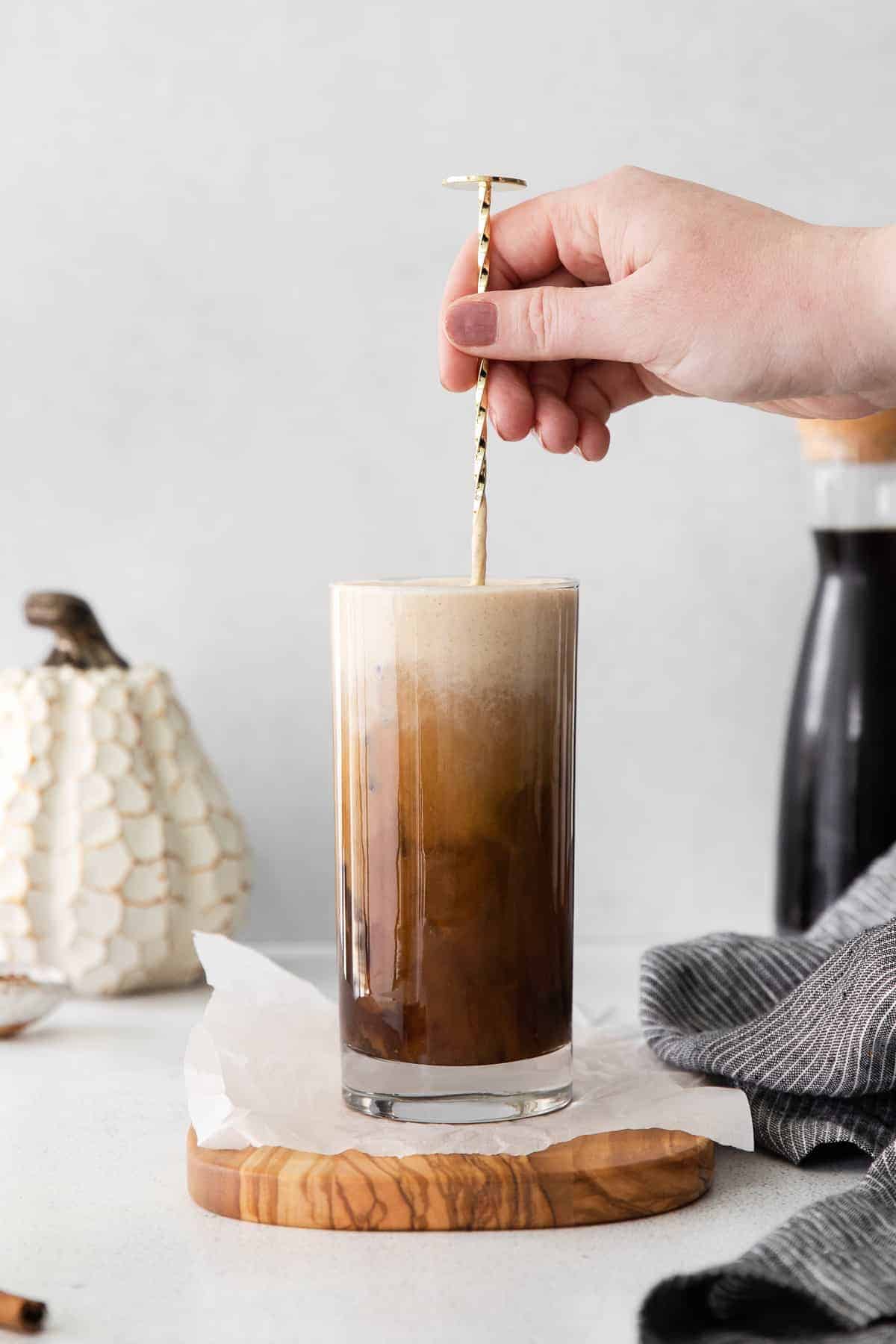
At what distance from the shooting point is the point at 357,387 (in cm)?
130

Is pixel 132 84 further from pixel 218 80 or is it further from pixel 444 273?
pixel 444 273

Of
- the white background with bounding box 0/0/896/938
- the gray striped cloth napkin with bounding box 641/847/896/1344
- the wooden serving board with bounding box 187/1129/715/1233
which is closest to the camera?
the gray striped cloth napkin with bounding box 641/847/896/1344

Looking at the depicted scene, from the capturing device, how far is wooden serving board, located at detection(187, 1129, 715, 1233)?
660mm

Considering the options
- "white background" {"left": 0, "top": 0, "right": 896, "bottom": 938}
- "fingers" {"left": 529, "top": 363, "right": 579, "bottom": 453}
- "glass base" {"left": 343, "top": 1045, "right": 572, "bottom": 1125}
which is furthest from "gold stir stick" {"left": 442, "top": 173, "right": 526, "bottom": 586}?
"white background" {"left": 0, "top": 0, "right": 896, "bottom": 938}

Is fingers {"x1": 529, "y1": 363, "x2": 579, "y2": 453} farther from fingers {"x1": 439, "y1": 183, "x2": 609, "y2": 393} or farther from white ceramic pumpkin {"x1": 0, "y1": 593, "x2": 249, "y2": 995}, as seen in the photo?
white ceramic pumpkin {"x1": 0, "y1": 593, "x2": 249, "y2": 995}

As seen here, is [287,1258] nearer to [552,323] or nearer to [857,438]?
[552,323]

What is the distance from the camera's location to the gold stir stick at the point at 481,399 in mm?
751

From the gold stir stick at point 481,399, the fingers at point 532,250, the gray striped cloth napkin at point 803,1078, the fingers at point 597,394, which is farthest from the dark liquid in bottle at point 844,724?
the gold stir stick at point 481,399

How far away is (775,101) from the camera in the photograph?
128 centimetres

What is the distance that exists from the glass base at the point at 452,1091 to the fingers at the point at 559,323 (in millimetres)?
378

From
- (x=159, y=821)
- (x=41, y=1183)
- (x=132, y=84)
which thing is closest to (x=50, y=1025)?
(x=159, y=821)

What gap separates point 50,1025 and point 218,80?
2.70ft

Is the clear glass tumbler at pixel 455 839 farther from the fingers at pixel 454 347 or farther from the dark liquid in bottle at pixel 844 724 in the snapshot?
the dark liquid in bottle at pixel 844 724

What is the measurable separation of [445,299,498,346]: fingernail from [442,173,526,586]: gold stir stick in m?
0.01
